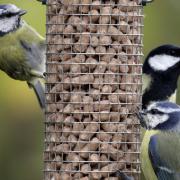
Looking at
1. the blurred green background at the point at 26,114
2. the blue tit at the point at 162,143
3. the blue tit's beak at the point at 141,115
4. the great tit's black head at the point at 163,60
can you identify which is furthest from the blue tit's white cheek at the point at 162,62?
the blurred green background at the point at 26,114

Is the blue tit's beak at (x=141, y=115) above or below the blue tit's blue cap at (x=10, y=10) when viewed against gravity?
below

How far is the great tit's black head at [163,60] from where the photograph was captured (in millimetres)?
7359

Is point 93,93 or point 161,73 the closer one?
point 93,93

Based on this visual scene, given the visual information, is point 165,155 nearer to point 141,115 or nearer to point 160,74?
point 141,115

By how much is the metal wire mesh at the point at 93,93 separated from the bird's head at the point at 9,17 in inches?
39.7

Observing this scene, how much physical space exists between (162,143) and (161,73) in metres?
1.03

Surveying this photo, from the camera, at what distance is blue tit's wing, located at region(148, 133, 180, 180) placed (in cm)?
656

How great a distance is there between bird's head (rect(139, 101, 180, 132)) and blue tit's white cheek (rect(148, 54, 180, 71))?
839 mm

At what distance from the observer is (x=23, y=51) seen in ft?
24.9

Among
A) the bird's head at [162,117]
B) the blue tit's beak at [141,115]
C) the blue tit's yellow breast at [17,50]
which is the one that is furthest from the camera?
the blue tit's yellow breast at [17,50]

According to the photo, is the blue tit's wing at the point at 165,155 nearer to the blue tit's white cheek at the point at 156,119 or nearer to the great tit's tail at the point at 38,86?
the blue tit's white cheek at the point at 156,119

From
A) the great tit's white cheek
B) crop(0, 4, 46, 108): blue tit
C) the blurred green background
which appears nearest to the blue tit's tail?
crop(0, 4, 46, 108): blue tit

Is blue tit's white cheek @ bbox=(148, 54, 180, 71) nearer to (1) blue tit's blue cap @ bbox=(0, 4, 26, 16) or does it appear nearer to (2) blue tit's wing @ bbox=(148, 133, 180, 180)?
(2) blue tit's wing @ bbox=(148, 133, 180, 180)

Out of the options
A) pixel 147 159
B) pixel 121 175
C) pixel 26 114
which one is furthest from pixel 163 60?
pixel 26 114
